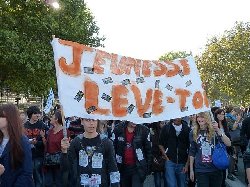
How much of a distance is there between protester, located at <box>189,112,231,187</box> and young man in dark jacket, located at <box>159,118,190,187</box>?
1359 millimetres

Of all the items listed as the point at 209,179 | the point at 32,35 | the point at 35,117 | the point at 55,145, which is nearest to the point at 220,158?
the point at 209,179

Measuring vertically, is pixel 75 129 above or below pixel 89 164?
above

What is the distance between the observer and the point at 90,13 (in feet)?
125

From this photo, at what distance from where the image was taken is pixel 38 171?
989cm

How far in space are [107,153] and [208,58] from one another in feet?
118

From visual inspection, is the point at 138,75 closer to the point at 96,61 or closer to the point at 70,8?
the point at 96,61

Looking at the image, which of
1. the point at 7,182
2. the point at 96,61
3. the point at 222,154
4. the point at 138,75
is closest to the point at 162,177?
the point at 222,154

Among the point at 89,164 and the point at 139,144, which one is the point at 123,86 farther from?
the point at 139,144

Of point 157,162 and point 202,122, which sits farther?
point 157,162

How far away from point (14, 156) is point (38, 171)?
5.30m

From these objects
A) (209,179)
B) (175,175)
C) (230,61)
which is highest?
(230,61)

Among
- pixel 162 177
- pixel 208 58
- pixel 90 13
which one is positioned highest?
pixel 90 13

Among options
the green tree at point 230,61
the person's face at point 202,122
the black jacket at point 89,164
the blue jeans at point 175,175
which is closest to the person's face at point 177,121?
Answer: the blue jeans at point 175,175

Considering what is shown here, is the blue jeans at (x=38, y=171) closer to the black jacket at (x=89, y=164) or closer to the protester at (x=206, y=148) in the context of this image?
the protester at (x=206, y=148)
